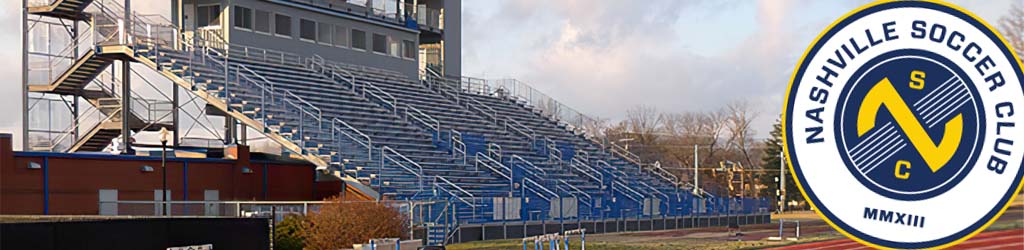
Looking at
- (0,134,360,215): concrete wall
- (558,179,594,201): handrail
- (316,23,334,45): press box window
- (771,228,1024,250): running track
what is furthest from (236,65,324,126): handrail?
(771,228,1024,250): running track

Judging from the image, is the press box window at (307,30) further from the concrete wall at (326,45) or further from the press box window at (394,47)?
the press box window at (394,47)

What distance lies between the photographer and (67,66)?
122ft

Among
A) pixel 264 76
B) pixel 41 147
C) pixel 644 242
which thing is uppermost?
pixel 264 76

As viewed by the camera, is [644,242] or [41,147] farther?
[41,147]

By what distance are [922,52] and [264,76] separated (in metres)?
37.0

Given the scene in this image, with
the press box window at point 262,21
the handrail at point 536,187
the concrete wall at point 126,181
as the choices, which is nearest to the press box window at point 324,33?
the press box window at point 262,21

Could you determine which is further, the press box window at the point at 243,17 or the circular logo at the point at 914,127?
the press box window at the point at 243,17

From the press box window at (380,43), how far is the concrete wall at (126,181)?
519 inches

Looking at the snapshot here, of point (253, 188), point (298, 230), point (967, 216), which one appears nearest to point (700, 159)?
point (253, 188)

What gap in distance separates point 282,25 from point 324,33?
218cm

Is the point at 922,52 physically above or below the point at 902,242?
above

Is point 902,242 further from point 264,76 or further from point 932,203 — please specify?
point 264,76

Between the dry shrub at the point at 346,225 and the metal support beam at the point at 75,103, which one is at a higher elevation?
the metal support beam at the point at 75,103

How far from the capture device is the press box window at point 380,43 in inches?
1865
